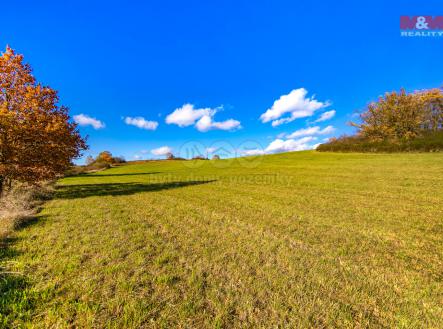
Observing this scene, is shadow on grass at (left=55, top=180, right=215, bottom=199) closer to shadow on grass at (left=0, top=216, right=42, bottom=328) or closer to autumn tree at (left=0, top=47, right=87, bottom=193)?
autumn tree at (left=0, top=47, right=87, bottom=193)

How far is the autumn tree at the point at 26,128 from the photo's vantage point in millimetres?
10938

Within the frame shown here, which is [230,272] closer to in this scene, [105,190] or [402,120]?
[105,190]

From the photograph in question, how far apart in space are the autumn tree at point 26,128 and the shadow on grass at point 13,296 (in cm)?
975

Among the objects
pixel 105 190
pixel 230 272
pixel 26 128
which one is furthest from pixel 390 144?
pixel 26 128

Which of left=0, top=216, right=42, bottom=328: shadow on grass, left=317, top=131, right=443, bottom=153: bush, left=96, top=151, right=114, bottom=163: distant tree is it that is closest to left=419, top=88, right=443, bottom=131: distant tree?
left=317, top=131, right=443, bottom=153: bush

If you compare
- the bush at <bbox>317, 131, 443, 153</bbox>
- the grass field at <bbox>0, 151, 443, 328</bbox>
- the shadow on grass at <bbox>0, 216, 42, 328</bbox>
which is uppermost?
the bush at <bbox>317, 131, 443, 153</bbox>

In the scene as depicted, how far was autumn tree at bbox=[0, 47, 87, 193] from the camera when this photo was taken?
10938mm

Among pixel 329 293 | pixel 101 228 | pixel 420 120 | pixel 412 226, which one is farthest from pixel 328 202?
pixel 420 120

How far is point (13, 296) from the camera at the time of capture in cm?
313

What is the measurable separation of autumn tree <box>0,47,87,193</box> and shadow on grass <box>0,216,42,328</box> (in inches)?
384

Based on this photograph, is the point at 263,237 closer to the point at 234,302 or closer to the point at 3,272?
the point at 234,302

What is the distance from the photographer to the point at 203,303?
304 cm

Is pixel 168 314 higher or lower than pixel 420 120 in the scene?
lower

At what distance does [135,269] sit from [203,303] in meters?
1.80
